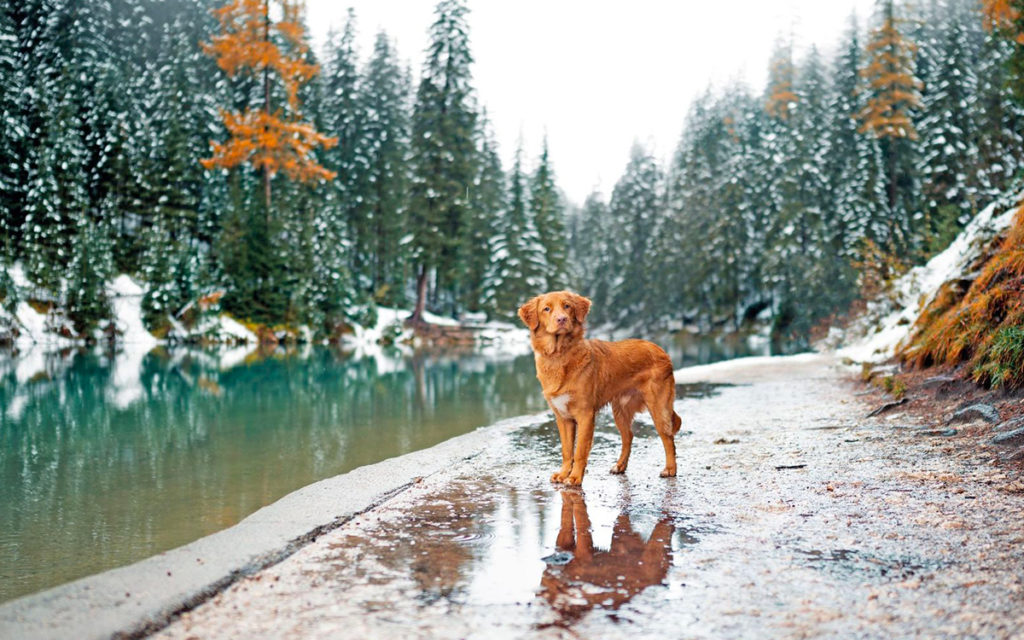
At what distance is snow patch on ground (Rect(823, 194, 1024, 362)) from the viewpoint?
34.7 ft

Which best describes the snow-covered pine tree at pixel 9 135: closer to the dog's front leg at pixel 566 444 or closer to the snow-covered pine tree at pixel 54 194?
the snow-covered pine tree at pixel 54 194

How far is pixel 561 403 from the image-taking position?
5352 mm

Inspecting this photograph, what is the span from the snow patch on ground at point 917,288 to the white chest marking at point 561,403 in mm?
7463

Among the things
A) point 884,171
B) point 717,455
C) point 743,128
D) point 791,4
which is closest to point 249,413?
point 717,455

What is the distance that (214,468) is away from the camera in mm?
7430

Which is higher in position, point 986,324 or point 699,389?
point 986,324

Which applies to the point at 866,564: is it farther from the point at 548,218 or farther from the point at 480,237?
the point at 548,218

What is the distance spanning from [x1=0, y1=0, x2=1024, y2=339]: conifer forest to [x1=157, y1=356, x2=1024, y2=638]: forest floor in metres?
17.0

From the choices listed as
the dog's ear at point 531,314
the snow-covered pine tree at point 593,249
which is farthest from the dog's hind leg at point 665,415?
the snow-covered pine tree at point 593,249

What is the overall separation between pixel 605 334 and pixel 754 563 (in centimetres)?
5288

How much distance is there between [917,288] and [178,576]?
1575 cm

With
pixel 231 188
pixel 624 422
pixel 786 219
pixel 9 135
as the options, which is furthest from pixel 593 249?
pixel 624 422

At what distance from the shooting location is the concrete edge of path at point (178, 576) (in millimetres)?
2768

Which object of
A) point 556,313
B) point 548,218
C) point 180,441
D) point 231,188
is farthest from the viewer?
point 548,218
